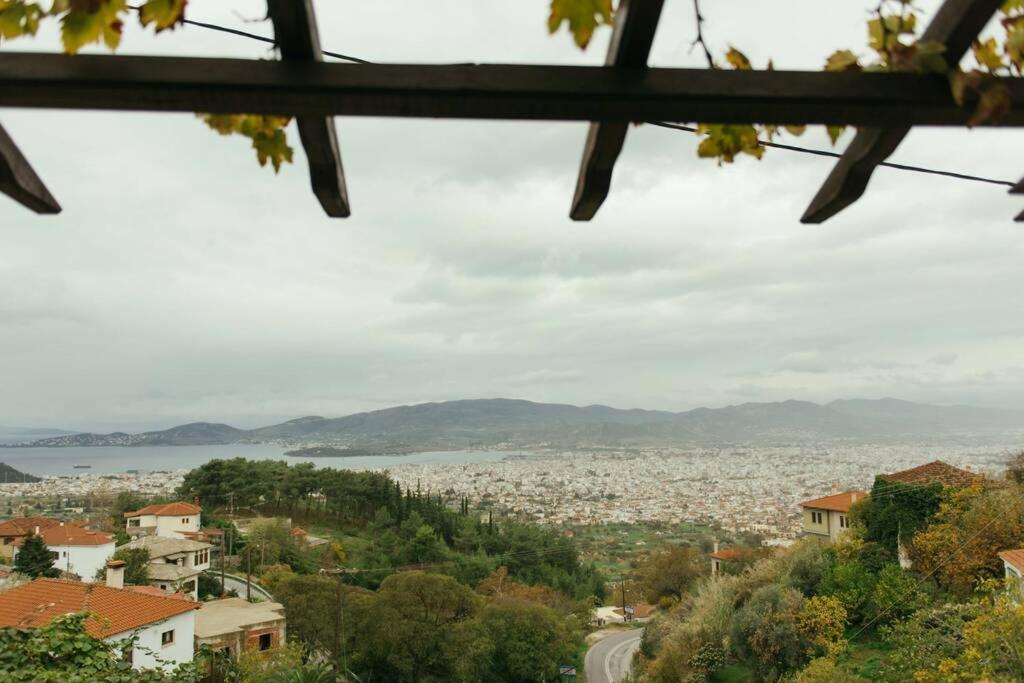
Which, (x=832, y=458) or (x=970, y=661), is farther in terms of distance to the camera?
(x=832, y=458)

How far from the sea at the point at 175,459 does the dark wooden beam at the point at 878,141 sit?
279ft

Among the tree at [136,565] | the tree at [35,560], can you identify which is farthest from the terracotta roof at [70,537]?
the tree at [35,560]

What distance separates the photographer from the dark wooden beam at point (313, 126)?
110 cm

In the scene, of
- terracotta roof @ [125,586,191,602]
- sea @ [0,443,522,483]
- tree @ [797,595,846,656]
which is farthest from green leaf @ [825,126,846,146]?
sea @ [0,443,522,483]

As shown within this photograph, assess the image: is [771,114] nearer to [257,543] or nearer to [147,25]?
[147,25]

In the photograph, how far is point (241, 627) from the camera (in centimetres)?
1714

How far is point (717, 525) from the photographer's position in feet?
173

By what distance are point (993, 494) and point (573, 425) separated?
15540 cm

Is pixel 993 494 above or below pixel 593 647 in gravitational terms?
above

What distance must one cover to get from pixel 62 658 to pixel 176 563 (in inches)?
886

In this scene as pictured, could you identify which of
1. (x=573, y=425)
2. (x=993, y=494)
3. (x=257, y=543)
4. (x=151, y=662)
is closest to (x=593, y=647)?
(x=257, y=543)

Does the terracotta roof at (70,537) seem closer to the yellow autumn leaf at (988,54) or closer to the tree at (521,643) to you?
the tree at (521,643)

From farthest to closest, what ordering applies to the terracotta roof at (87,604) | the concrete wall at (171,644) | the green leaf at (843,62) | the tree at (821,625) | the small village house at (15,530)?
the small village house at (15,530)
the tree at (821,625)
the concrete wall at (171,644)
the terracotta roof at (87,604)
the green leaf at (843,62)

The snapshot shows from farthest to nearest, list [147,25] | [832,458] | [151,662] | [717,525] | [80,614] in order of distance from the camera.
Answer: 1. [832,458]
2. [717,525]
3. [151,662]
4. [80,614]
5. [147,25]
